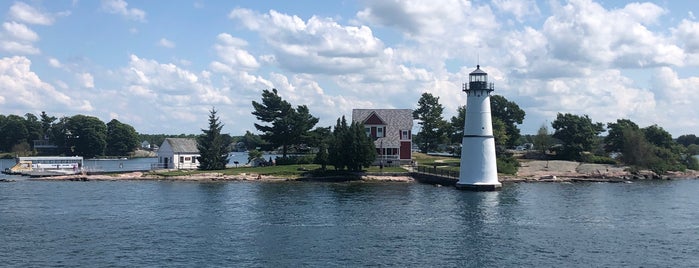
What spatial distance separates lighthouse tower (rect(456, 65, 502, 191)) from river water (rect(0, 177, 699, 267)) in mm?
3321

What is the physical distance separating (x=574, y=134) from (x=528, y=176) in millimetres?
26065

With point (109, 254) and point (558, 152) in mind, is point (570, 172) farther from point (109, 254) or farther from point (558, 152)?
point (109, 254)

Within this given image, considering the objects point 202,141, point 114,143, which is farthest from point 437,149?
point 114,143

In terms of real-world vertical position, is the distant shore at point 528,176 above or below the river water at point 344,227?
above

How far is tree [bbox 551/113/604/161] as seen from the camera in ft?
333

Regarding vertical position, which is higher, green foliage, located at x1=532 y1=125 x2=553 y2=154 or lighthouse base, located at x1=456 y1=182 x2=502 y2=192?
green foliage, located at x1=532 y1=125 x2=553 y2=154

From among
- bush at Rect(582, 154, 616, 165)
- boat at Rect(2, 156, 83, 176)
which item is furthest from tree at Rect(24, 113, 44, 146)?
bush at Rect(582, 154, 616, 165)

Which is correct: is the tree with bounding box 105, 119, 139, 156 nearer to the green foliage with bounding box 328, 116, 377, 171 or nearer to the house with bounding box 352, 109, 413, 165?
the house with bounding box 352, 109, 413, 165

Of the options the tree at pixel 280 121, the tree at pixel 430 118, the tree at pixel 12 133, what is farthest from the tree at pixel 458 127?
the tree at pixel 12 133

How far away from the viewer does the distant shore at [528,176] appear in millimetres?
76250

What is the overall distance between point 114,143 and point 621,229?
16472cm

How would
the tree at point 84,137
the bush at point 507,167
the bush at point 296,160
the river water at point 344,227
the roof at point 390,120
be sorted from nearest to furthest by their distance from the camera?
the river water at point 344,227
the bush at point 507,167
the roof at point 390,120
the bush at point 296,160
the tree at point 84,137

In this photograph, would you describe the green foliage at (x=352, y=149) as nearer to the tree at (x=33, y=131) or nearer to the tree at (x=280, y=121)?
the tree at (x=280, y=121)

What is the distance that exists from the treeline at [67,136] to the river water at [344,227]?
11123cm
